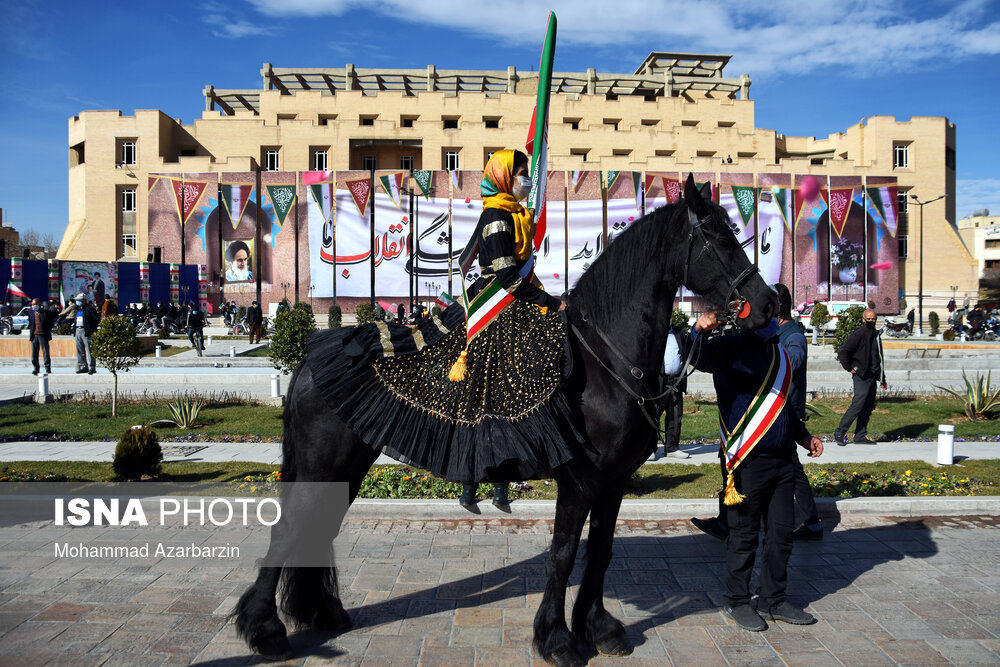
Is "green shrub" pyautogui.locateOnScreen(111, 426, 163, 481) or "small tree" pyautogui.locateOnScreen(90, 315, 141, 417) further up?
"small tree" pyautogui.locateOnScreen(90, 315, 141, 417)

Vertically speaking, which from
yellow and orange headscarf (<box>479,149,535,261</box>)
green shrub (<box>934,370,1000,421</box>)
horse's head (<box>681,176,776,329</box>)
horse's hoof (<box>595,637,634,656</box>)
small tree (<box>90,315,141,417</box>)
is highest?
yellow and orange headscarf (<box>479,149,535,261</box>)

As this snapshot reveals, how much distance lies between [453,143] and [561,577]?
2212 inches

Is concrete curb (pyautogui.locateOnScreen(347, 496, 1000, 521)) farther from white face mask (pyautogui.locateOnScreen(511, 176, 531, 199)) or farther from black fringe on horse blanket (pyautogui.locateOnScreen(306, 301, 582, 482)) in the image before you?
white face mask (pyautogui.locateOnScreen(511, 176, 531, 199))

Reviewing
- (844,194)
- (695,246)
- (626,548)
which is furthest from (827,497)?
(844,194)

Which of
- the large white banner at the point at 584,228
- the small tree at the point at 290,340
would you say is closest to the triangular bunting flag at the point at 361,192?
the large white banner at the point at 584,228

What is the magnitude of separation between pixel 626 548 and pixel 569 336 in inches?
111

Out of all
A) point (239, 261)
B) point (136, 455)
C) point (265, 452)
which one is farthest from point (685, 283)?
point (239, 261)

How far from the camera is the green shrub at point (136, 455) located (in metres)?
7.57

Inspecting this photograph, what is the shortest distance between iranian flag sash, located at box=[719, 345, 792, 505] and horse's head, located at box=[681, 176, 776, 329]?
3.37 feet

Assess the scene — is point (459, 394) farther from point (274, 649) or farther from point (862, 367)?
point (862, 367)

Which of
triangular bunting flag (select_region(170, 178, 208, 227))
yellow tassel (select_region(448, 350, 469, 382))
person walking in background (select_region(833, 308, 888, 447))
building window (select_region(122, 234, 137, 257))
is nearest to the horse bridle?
yellow tassel (select_region(448, 350, 469, 382))

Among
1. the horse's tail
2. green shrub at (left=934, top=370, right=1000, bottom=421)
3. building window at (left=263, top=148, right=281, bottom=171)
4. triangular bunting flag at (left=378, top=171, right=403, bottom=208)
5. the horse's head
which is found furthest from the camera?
building window at (left=263, top=148, right=281, bottom=171)

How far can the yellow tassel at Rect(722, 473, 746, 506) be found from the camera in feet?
15.0

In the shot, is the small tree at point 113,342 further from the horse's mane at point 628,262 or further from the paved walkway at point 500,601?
the horse's mane at point 628,262
